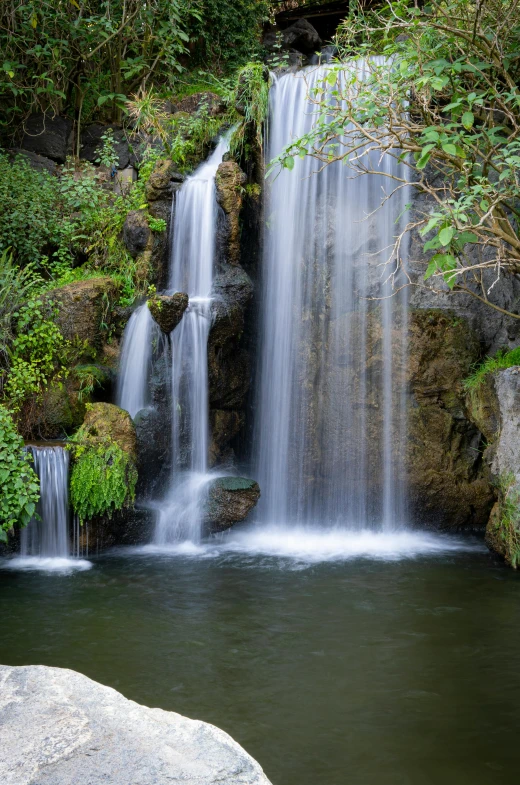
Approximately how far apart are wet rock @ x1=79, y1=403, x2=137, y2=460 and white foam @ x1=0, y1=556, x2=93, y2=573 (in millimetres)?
1261

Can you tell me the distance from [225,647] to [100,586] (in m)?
1.77

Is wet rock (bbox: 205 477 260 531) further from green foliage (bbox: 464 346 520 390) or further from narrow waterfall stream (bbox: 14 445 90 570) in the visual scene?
green foliage (bbox: 464 346 520 390)

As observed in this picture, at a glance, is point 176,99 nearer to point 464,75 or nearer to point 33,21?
point 33,21

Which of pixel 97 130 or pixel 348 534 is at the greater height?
pixel 97 130

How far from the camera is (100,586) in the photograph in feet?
21.6

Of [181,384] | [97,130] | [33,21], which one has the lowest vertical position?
[181,384]

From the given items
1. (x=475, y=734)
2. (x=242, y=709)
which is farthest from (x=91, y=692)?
(x=475, y=734)

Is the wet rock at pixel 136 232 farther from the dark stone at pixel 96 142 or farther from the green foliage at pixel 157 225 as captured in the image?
the dark stone at pixel 96 142

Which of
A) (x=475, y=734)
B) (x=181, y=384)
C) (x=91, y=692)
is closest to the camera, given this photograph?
(x=91, y=692)

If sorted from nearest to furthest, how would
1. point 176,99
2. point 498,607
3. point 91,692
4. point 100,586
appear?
point 91,692 < point 498,607 < point 100,586 < point 176,99

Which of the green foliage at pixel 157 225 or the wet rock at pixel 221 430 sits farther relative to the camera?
the green foliage at pixel 157 225

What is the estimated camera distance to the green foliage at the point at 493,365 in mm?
8258

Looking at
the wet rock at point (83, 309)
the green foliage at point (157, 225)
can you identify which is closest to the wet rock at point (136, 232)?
the green foliage at point (157, 225)

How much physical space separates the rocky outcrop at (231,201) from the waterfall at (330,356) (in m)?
0.75
